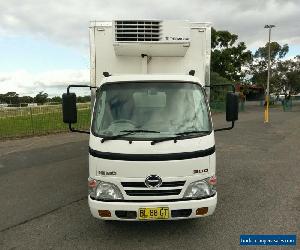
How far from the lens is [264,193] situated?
6.61 metres

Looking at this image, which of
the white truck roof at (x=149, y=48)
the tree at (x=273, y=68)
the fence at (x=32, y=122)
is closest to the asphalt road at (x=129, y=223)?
the white truck roof at (x=149, y=48)

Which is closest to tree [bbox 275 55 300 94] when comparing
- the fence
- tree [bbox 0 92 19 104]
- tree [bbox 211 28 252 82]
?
tree [bbox 211 28 252 82]

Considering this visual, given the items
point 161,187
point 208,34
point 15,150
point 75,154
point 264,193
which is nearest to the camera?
point 161,187

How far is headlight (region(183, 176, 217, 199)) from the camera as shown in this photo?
427cm

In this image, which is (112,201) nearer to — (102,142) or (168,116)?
(102,142)

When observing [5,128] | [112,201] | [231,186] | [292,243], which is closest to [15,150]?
[5,128]

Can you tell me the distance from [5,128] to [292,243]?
15.4 metres

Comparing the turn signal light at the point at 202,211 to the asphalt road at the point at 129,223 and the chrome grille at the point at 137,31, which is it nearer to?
the asphalt road at the point at 129,223

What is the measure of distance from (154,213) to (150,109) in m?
1.39

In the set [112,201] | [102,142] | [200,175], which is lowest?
[112,201]

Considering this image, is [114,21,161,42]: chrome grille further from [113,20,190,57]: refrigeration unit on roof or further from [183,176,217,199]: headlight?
[183,176,217,199]: headlight

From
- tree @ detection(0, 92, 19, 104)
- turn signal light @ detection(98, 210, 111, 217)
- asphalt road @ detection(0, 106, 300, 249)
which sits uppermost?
tree @ detection(0, 92, 19, 104)

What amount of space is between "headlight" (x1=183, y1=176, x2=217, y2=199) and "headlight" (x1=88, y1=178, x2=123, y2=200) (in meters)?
0.86

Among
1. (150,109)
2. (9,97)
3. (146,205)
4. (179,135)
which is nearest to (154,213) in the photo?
(146,205)
